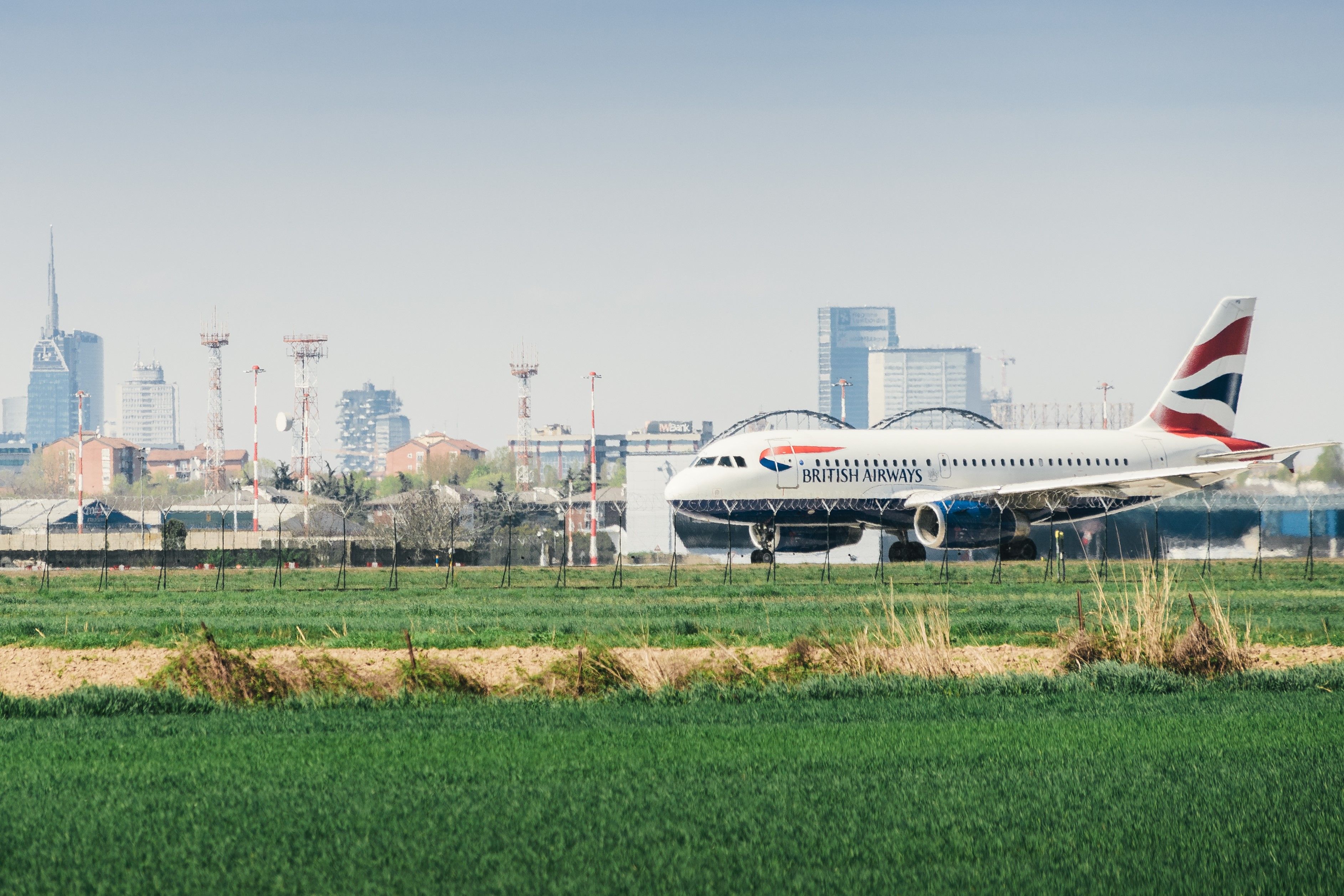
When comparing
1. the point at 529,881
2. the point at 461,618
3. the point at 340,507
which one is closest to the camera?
the point at 529,881

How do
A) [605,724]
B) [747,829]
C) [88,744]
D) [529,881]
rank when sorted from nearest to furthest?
[529,881], [747,829], [88,744], [605,724]

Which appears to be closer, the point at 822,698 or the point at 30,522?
the point at 822,698

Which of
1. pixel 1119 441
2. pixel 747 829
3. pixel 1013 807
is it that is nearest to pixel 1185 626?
pixel 1013 807

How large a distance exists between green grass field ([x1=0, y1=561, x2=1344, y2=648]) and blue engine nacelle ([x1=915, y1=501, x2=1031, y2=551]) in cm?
104

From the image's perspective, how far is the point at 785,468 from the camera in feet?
152

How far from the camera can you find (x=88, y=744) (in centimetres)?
1409

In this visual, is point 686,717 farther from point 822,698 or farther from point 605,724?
point 822,698

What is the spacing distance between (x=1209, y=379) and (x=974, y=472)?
11.1m

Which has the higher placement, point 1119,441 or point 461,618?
point 1119,441

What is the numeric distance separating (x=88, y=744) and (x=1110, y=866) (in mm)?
9609

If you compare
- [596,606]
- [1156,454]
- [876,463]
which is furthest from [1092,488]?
[596,606]

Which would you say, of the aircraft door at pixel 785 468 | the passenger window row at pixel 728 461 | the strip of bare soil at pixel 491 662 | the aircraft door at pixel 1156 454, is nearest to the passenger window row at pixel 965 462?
the passenger window row at pixel 728 461

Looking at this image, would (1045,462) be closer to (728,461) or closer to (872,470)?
(872,470)

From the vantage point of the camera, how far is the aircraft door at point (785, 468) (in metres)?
46.4
